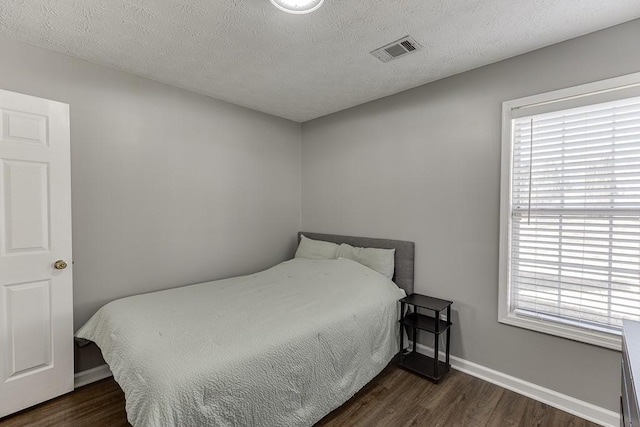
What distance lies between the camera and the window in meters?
1.89

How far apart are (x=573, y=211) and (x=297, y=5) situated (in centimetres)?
223

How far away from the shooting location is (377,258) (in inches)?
116

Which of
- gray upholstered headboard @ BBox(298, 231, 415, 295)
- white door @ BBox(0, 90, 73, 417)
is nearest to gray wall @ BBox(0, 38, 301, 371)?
white door @ BBox(0, 90, 73, 417)

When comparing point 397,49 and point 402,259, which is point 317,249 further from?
point 397,49

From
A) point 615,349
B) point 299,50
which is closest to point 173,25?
point 299,50

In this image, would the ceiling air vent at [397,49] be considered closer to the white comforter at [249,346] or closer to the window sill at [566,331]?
the white comforter at [249,346]

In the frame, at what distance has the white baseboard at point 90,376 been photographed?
232cm

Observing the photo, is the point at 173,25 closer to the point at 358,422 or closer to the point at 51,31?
the point at 51,31

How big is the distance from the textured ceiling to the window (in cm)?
49

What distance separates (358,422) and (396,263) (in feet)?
4.69

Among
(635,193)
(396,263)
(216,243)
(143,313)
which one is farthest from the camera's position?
(216,243)

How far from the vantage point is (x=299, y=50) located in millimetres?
2168

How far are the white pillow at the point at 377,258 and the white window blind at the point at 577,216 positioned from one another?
0.99m

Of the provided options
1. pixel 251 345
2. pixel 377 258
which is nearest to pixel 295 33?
pixel 251 345
